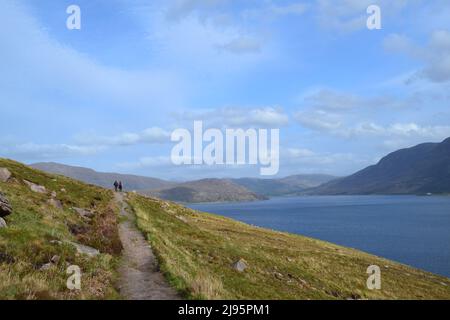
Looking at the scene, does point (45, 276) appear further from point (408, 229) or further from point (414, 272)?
point (408, 229)

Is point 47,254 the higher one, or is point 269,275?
point 47,254

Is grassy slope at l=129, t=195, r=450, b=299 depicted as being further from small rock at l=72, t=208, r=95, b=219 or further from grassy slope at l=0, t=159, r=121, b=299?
small rock at l=72, t=208, r=95, b=219

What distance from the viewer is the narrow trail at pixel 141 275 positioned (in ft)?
54.7

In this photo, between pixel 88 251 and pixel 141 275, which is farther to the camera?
pixel 88 251

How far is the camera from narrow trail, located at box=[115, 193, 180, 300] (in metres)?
16.7

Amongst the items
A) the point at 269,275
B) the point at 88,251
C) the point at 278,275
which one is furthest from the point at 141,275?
the point at 278,275

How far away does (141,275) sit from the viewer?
20.3m

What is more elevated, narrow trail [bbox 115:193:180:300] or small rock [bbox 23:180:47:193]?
small rock [bbox 23:180:47:193]

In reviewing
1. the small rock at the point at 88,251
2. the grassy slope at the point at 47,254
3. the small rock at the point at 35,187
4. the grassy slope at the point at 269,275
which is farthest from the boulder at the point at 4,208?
the small rock at the point at 35,187

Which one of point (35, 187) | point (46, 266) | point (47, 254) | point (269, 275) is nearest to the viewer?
point (46, 266)

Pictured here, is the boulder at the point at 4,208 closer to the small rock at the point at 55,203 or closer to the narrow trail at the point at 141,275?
the narrow trail at the point at 141,275

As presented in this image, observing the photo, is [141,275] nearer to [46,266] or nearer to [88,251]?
[46,266]

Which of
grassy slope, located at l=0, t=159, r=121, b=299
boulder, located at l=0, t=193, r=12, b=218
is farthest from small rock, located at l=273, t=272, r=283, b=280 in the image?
boulder, located at l=0, t=193, r=12, b=218

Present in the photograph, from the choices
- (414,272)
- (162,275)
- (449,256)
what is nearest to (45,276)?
(162,275)
